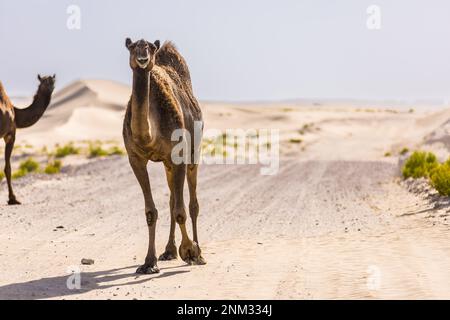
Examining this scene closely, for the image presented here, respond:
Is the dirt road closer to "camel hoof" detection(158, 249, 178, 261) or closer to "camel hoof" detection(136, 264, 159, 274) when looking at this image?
"camel hoof" detection(136, 264, 159, 274)

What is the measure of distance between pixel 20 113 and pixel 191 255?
32.0ft

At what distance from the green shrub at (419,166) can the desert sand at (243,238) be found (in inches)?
20.9

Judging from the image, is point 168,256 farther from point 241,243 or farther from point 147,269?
point 241,243

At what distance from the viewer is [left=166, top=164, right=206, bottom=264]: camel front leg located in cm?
972

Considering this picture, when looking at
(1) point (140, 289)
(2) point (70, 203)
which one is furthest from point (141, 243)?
(2) point (70, 203)

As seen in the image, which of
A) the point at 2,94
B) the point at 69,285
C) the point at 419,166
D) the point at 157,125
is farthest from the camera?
the point at 419,166

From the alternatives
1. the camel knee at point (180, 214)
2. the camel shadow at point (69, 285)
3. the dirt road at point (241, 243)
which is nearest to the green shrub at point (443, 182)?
the dirt road at point (241, 243)

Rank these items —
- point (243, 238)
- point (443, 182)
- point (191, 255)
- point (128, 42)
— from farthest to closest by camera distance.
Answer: point (443, 182)
point (243, 238)
point (191, 255)
point (128, 42)

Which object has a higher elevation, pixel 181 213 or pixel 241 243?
pixel 181 213

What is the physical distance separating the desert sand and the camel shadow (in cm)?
2

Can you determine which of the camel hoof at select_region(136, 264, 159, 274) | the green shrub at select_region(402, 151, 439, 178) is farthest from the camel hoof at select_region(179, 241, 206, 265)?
the green shrub at select_region(402, 151, 439, 178)

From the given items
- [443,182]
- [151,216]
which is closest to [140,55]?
[151,216]

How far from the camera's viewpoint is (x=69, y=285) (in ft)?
28.8
